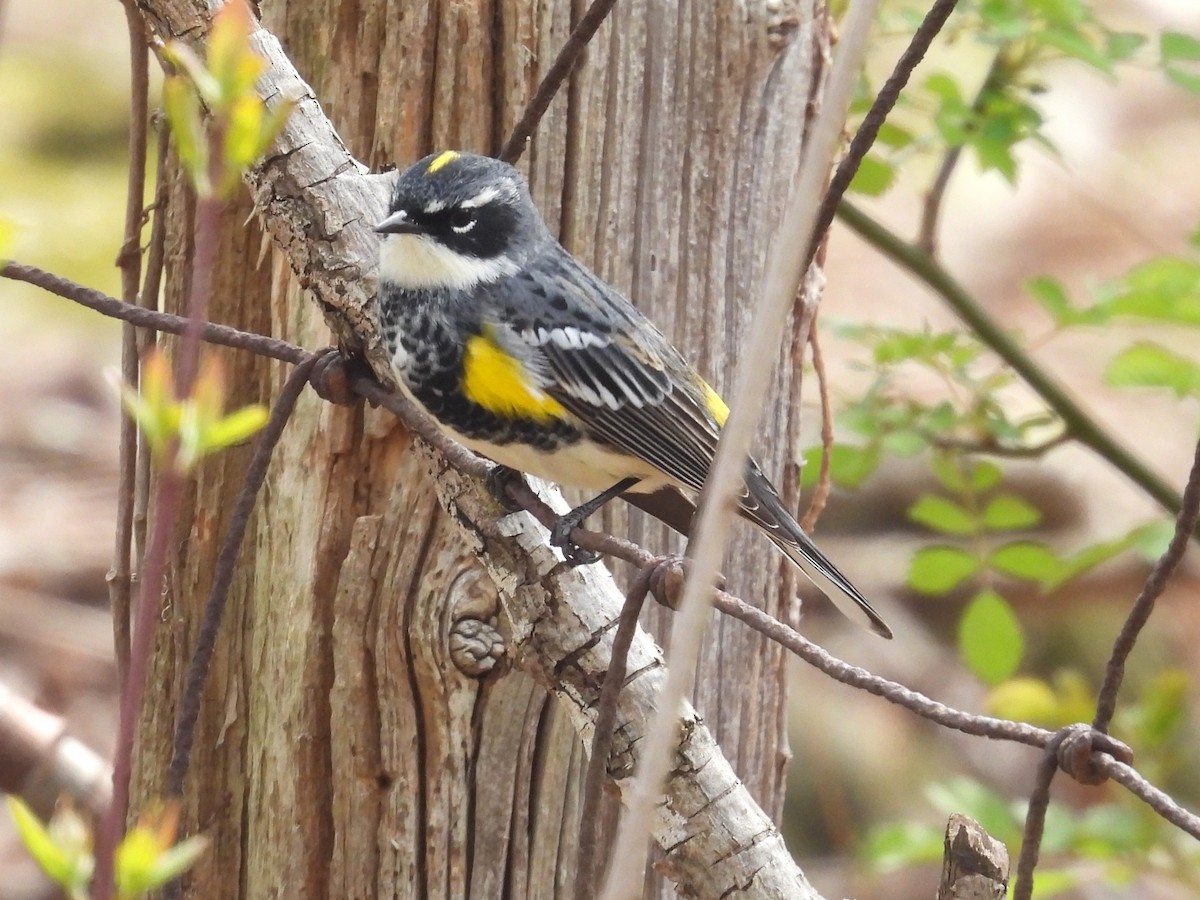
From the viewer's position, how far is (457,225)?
7.06 feet

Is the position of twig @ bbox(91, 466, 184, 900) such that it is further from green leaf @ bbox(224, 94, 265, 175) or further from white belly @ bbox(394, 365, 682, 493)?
white belly @ bbox(394, 365, 682, 493)

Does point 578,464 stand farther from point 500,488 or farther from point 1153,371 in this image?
point 1153,371

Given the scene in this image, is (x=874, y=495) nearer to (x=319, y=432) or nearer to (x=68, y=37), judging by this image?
(x=319, y=432)

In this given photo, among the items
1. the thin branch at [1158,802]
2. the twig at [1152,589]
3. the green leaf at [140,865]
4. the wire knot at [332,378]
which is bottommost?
the green leaf at [140,865]

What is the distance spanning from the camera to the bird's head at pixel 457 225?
1.91 m

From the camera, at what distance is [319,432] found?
1990mm

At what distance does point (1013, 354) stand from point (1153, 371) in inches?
18.0

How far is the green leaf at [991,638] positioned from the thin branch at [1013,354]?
0.53 meters

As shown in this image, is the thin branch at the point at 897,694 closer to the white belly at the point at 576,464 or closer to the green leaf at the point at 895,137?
the white belly at the point at 576,464

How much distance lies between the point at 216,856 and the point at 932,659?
4.86 m

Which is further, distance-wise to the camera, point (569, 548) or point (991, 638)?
point (991, 638)

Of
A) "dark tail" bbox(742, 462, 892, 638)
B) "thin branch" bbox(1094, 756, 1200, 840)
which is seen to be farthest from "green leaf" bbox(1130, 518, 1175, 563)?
"thin branch" bbox(1094, 756, 1200, 840)

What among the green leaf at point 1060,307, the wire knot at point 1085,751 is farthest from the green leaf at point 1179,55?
the wire knot at point 1085,751

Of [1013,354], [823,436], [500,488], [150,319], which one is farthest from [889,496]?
[150,319]
